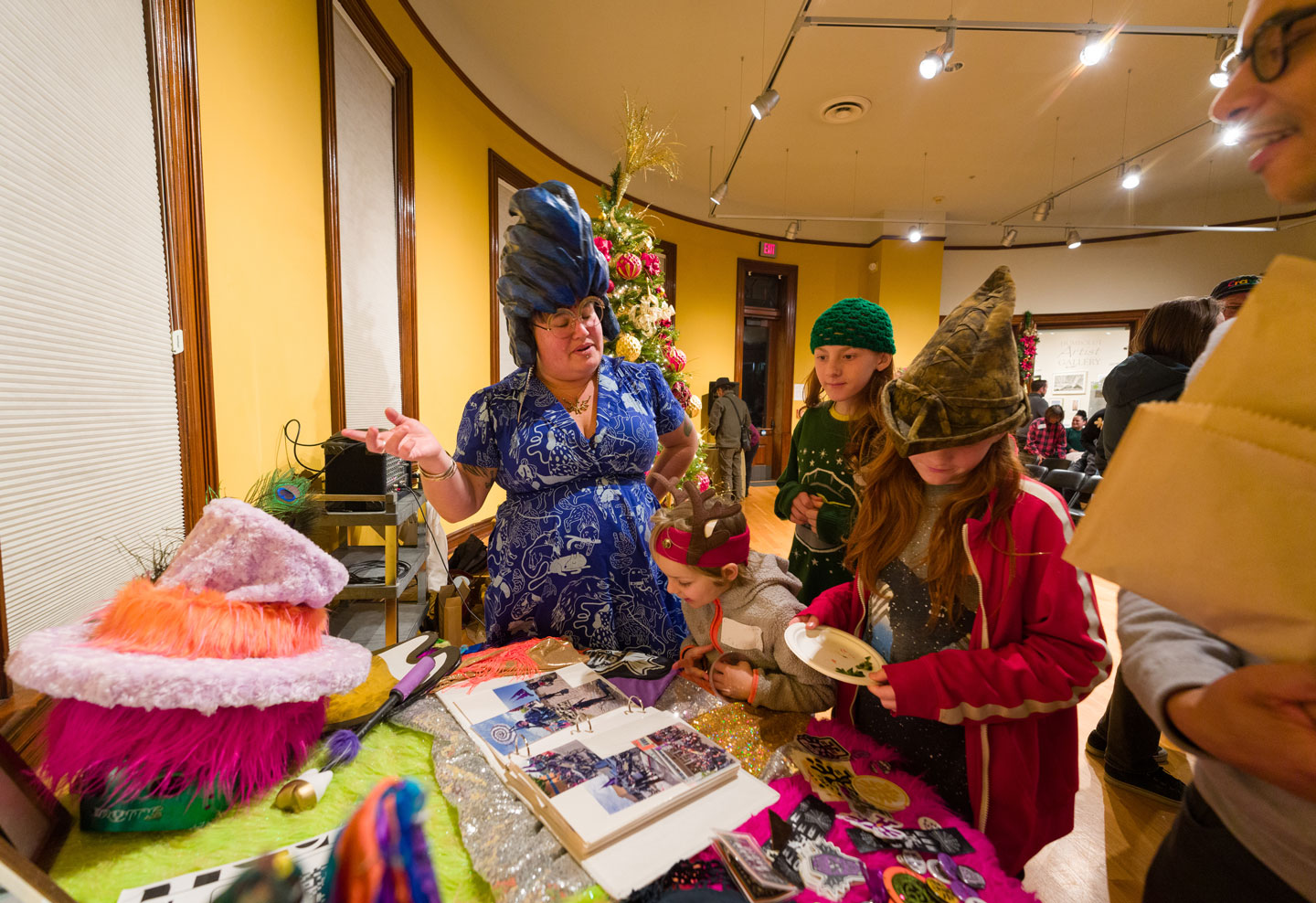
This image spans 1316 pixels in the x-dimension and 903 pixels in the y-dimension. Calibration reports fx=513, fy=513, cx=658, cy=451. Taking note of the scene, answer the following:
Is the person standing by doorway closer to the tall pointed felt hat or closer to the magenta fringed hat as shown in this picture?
the tall pointed felt hat

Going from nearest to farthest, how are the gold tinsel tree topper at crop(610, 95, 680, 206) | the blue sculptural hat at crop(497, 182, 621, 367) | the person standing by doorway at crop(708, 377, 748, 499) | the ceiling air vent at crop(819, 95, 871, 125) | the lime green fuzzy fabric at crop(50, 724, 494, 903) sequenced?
the lime green fuzzy fabric at crop(50, 724, 494, 903)
the blue sculptural hat at crop(497, 182, 621, 367)
the gold tinsel tree topper at crop(610, 95, 680, 206)
the ceiling air vent at crop(819, 95, 871, 125)
the person standing by doorway at crop(708, 377, 748, 499)

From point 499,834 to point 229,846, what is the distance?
1.12 ft

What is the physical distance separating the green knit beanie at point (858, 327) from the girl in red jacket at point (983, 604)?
66cm

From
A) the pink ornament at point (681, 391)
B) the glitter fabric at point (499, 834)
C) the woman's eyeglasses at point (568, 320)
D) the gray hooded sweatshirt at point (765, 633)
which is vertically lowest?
the glitter fabric at point (499, 834)

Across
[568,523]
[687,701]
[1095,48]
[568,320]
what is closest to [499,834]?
[687,701]

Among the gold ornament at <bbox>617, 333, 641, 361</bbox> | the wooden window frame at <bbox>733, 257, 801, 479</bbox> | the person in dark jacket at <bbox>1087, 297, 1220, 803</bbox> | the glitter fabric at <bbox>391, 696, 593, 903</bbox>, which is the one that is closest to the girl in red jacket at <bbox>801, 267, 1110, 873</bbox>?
the glitter fabric at <bbox>391, 696, 593, 903</bbox>

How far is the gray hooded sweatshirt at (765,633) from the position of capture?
97cm

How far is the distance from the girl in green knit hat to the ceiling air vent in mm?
4217

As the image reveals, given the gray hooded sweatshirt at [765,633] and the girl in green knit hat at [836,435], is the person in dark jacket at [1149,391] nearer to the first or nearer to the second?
the girl in green knit hat at [836,435]

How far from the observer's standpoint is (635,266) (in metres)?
3.10

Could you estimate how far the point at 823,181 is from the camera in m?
6.58

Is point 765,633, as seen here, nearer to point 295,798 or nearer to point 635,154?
point 295,798

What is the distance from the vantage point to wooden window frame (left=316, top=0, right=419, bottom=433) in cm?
229

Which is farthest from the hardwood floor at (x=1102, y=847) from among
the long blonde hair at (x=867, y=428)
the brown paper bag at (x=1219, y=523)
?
the brown paper bag at (x=1219, y=523)
